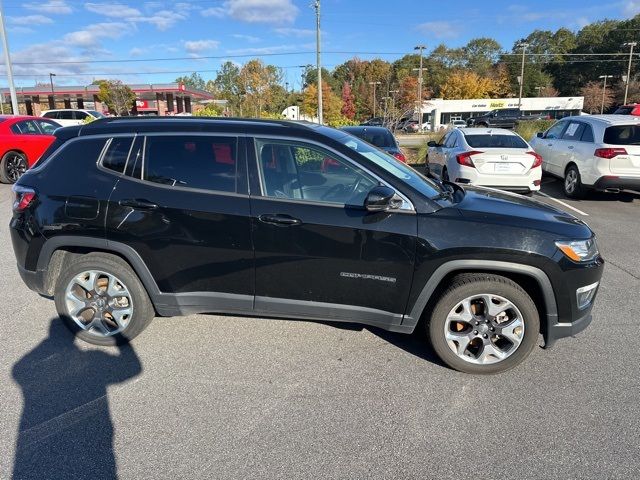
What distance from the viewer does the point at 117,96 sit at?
4431 centimetres

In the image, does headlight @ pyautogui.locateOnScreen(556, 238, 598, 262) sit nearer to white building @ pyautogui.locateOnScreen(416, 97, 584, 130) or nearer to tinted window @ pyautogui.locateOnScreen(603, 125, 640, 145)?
tinted window @ pyautogui.locateOnScreen(603, 125, 640, 145)

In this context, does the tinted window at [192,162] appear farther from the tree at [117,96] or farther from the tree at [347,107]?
the tree at [347,107]

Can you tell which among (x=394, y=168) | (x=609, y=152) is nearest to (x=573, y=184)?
(x=609, y=152)

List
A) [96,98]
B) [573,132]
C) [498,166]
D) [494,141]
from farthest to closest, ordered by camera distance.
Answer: [96,98], [573,132], [494,141], [498,166]

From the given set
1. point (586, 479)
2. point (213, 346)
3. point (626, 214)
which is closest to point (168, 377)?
point (213, 346)

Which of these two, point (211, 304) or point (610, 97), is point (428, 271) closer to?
point (211, 304)

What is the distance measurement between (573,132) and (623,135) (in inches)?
53.6

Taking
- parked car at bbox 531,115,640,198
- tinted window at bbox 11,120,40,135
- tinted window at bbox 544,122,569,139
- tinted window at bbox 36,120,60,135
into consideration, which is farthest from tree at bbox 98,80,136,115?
parked car at bbox 531,115,640,198

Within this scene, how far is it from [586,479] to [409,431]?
0.93 metres

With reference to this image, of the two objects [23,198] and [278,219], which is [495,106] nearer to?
[278,219]

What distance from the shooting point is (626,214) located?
28.4 ft

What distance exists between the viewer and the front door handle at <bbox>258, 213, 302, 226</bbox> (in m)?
3.30

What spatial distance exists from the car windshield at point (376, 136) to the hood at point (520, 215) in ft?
19.2

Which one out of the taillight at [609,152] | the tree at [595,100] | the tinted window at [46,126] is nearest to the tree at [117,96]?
the tinted window at [46,126]
